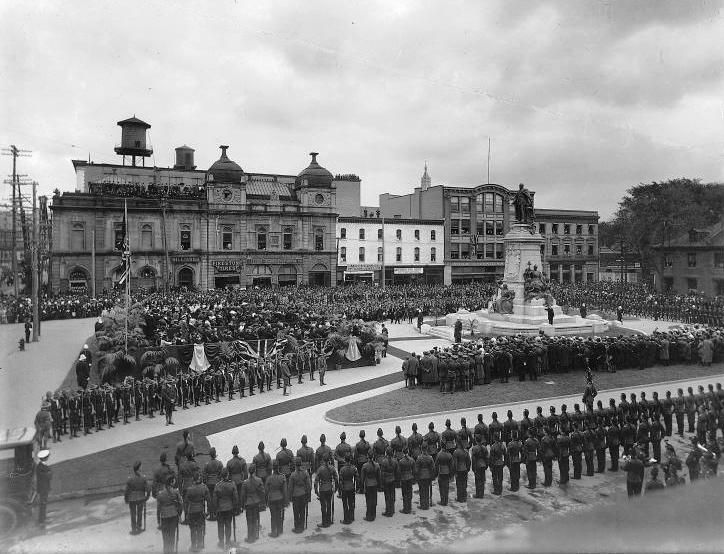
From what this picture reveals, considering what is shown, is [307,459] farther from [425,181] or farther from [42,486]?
[425,181]

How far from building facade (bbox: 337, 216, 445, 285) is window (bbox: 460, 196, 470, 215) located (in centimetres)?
332

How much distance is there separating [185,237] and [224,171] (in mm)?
8133

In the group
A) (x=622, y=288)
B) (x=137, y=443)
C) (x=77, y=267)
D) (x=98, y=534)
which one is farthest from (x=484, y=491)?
(x=77, y=267)

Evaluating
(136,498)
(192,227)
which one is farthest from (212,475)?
(192,227)

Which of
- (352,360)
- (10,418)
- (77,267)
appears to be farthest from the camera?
(77,267)

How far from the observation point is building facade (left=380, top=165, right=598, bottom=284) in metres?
64.5

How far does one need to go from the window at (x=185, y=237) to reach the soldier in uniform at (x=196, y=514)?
48445mm

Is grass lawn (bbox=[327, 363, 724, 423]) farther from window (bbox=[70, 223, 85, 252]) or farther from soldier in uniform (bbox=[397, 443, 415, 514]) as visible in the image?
window (bbox=[70, 223, 85, 252])

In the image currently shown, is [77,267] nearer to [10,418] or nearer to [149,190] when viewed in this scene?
[149,190]

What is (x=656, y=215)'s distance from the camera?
47000 mm

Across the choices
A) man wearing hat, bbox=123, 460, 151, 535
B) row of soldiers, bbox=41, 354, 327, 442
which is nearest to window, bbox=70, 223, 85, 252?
row of soldiers, bbox=41, 354, 327, 442

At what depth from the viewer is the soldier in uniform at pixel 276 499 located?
29.6 feet

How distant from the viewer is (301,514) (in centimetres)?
923

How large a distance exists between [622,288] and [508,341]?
34.5 meters
